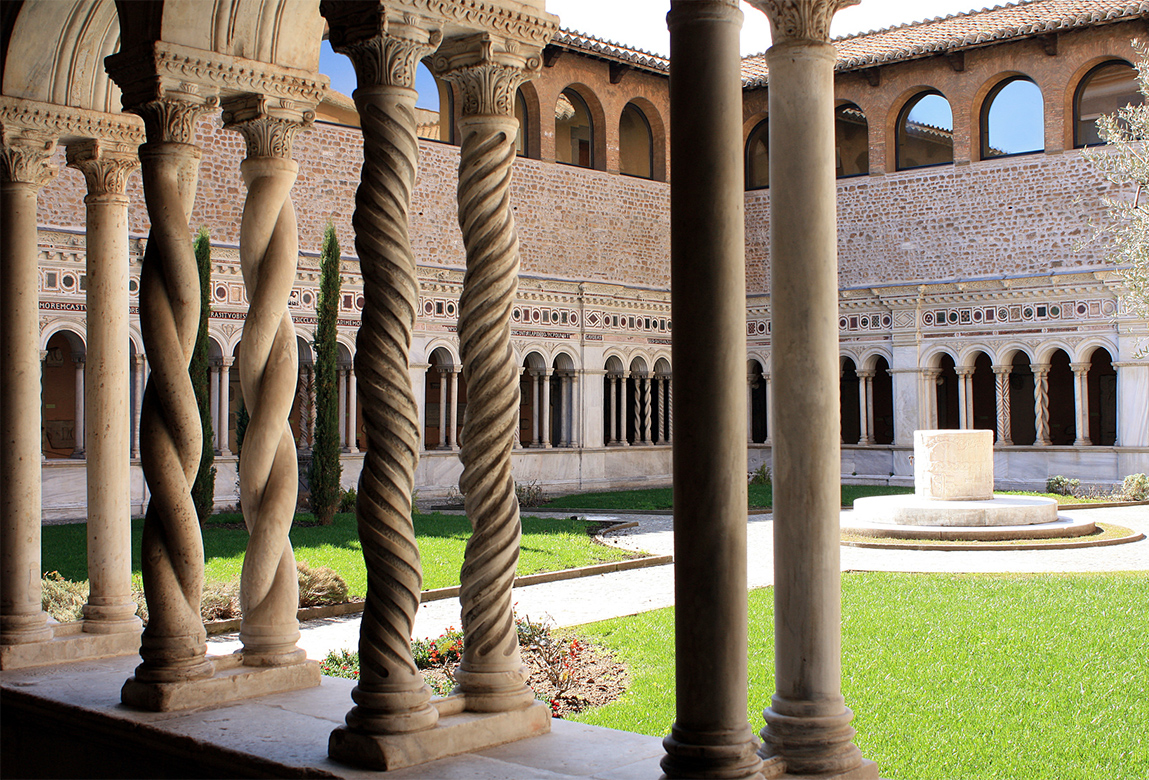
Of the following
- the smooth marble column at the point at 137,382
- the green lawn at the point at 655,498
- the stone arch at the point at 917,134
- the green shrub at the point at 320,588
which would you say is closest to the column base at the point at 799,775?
the green shrub at the point at 320,588

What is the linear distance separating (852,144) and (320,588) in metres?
20.5

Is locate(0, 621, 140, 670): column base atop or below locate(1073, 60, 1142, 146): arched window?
below

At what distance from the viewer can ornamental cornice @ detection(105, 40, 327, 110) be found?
15.3 feet

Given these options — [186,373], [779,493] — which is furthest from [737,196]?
[186,373]

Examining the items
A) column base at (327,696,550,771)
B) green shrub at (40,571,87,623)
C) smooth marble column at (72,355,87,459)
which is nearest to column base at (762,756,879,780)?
column base at (327,696,550,771)

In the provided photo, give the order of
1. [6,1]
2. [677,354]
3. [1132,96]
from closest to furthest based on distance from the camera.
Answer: [677,354], [6,1], [1132,96]

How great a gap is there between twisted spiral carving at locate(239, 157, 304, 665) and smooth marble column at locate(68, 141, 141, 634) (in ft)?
3.83

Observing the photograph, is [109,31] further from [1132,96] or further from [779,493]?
[1132,96]

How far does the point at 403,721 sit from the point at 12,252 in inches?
142

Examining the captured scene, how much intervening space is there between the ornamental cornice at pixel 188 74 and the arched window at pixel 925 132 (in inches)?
812

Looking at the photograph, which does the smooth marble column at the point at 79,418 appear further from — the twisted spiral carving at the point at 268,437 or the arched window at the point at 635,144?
the arched window at the point at 635,144

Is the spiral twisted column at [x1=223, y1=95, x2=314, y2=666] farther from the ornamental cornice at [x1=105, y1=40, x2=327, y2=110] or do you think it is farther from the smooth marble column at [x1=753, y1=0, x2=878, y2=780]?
the smooth marble column at [x1=753, y1=0, x2=878, y2=780]

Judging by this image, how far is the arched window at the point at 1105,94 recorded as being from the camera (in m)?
22.8

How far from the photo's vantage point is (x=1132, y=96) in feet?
75.8
